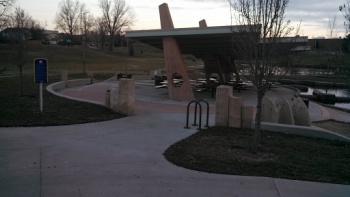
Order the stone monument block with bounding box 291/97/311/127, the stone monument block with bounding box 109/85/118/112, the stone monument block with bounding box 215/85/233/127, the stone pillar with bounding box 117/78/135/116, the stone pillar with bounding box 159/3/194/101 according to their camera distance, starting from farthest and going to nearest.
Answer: the stone pillar with bounding box 159/3/194/101 < the stone monument block with bounding box 109/85/118/112 < the stone pillar with bounding box 117/78/135/116 < the stone monument block with bounding box 291/97/311/127 < the stone monument block with bounding box 215/85/233/127

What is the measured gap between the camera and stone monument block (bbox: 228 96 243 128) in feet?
36.0

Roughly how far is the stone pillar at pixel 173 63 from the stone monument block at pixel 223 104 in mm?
7552

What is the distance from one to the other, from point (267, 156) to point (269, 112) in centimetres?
393

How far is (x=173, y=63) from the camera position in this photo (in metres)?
18.9

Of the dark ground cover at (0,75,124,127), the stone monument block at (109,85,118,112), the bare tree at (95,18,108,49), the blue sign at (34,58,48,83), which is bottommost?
the dark ground cover at (0,75,124,127)

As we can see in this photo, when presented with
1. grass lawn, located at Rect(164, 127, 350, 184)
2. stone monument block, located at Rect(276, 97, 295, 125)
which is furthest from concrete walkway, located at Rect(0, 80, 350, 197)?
stone monument block, located at Rect(276, 97, 295, 125)

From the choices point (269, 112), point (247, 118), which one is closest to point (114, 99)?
point (247, 118)

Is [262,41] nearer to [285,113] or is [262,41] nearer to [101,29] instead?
[285,113]

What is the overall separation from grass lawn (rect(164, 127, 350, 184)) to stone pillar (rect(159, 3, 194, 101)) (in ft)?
28.5

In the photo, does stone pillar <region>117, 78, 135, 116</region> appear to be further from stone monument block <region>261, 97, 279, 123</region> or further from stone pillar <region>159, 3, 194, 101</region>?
stone pillar <region>159, 3, 194, 101</region>

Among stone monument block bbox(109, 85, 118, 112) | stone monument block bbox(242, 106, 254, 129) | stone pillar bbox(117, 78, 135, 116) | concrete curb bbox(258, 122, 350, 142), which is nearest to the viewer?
concrete curb bbox(258, 122, 350, 142)

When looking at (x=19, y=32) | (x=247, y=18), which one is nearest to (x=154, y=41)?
(x=19, y=32)

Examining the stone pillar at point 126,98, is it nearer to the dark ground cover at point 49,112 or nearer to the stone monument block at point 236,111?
the dark ground cover at point 49,112

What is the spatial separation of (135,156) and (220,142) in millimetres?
2388
